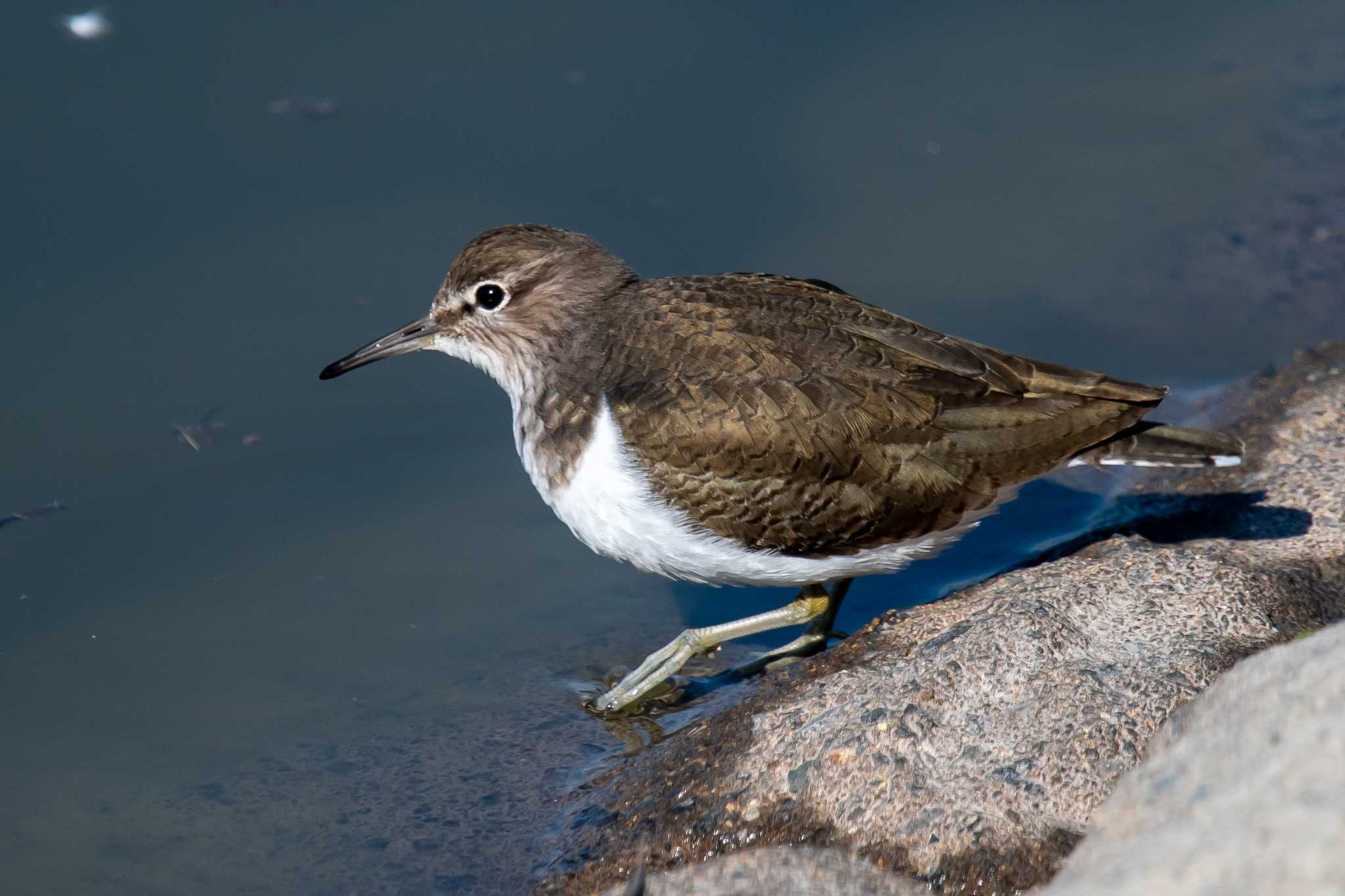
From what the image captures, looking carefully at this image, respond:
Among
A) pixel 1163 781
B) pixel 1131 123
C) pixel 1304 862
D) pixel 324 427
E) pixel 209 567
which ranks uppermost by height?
pixel 1131 123

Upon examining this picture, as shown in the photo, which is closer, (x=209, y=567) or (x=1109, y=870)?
(x=1109, y=870)

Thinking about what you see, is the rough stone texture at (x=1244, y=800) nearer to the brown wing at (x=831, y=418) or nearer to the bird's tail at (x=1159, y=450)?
the brown wing at (x=831, y=418)

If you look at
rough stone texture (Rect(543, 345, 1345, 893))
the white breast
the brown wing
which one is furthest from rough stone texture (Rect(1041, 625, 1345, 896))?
the white breast

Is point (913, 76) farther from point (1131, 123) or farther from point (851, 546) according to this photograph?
point (851, 546)

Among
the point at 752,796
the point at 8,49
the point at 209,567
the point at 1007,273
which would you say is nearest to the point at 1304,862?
the point at 752,796

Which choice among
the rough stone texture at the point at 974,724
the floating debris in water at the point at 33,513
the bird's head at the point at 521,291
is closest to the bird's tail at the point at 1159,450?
the rough stone texture at the point at 974,724

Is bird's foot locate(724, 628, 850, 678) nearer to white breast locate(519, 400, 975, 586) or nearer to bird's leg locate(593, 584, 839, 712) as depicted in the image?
bird's leg locate(593, 584, 839, 712)
